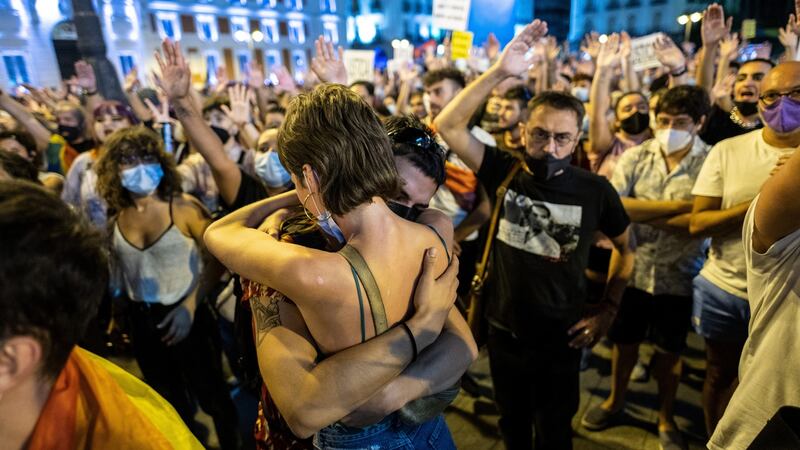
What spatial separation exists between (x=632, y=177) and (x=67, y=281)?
3320mm

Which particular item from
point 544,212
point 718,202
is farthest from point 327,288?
point 718,202

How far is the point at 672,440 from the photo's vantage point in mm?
2967

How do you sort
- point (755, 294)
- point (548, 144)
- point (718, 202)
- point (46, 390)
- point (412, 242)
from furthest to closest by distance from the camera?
point (718, 202) → point (548, 144) → point (755, 294) → point (412, 242) → point (46, 390)

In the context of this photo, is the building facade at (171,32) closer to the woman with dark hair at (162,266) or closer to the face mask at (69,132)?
the face mask at (69,132)

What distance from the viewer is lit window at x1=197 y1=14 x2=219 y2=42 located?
4941 centimetres

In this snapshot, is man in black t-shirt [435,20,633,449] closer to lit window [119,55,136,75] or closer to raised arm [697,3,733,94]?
raised arm [697,3,733,94]

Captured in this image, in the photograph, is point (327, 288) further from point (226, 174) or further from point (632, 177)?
point (632, 177)

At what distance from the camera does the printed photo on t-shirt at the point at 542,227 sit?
235 cm

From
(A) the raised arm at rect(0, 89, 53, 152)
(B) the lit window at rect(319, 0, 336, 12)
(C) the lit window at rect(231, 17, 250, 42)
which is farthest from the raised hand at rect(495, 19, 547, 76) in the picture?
(B) the lit window at rect(319, 0, 336, 12)

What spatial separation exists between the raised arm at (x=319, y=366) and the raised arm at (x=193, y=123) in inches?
58.3

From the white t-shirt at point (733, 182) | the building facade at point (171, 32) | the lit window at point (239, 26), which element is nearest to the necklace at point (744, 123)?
the white t-shirt at point (733, 182)

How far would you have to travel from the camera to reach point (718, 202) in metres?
2.49

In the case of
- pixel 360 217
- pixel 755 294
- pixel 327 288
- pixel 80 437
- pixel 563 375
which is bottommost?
pixel 563 375

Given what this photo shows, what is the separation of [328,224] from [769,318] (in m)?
1.68
